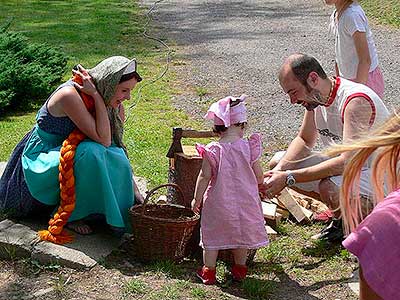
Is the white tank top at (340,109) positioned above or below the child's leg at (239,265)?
above

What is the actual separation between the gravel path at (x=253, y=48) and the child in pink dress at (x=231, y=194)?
2689 mm

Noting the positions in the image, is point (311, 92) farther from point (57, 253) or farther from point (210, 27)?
point (210, 27)

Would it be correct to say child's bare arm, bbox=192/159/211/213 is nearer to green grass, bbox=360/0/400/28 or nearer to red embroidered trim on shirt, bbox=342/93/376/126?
red embroidered trim on shirt, bbox=342/93/376/126

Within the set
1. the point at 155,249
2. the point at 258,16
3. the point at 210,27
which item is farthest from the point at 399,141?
the point at 258,16

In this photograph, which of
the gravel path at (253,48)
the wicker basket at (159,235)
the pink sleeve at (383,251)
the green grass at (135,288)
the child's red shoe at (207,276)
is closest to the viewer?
the pink sleeve at (383,251)

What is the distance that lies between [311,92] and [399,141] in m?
2.74

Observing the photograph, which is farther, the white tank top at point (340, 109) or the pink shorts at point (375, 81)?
the pink shorts at point (375, 81)

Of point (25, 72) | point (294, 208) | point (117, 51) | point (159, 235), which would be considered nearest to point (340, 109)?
point (294, 208)

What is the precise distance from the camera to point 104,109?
453 centimetres

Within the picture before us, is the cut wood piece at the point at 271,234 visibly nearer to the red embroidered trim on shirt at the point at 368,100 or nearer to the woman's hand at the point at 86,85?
the red embroidered trim on shirt at the point at 368,100

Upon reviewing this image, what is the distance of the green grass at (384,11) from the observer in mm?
15234

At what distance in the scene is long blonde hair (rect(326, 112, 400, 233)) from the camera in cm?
166

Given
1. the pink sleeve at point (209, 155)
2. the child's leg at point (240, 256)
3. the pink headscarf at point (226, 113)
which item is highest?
the pink headscarf at point (226, 113)

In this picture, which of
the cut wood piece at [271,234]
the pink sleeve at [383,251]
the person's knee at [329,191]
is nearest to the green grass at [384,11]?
the cut wood piece at [271,234]
